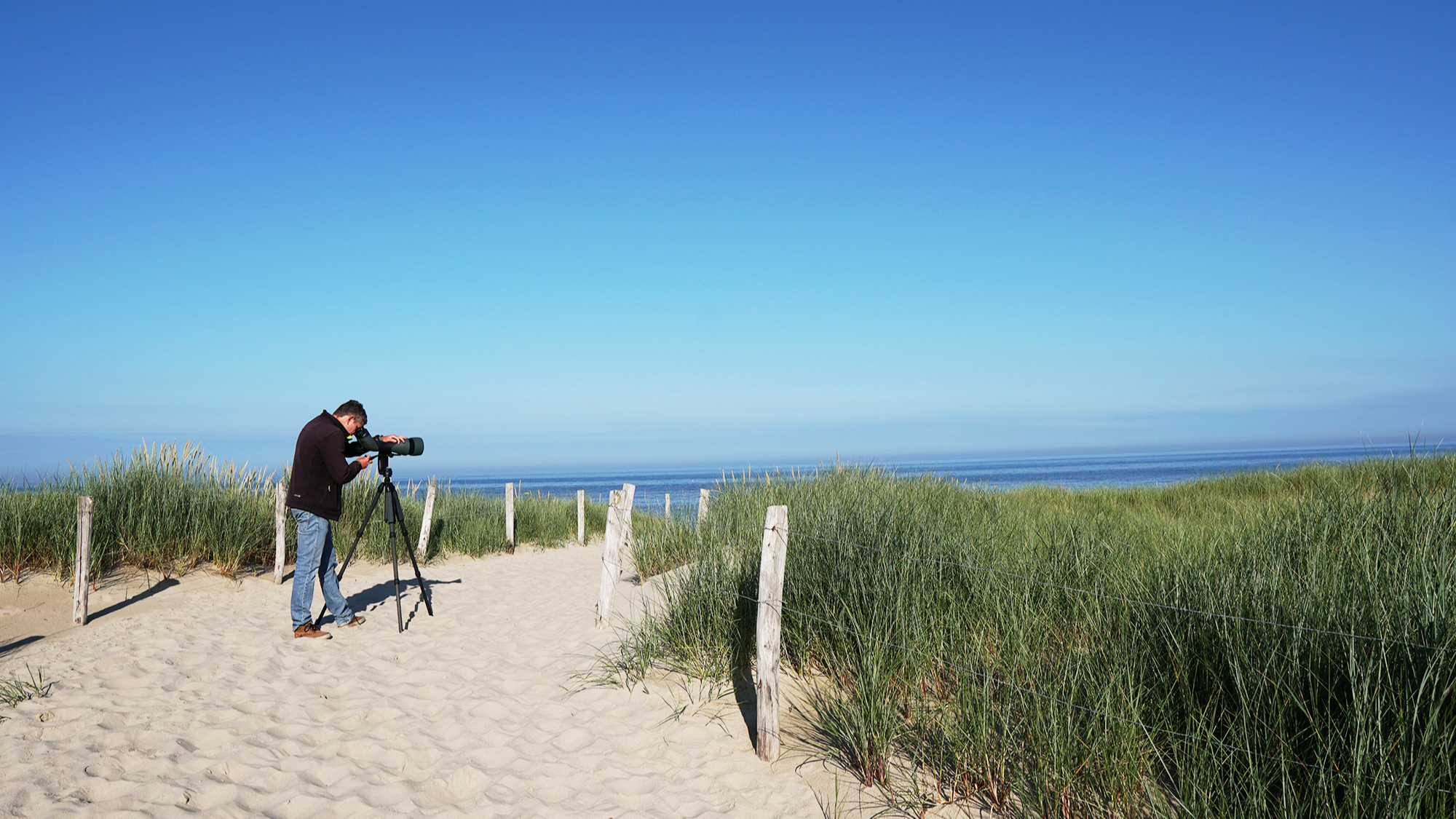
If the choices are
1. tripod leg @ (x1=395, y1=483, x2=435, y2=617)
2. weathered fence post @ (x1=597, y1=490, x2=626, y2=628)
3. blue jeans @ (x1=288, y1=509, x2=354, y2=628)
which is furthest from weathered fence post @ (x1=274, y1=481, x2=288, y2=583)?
weathered fence post @ (x1=597, y1=490, x2=626, y2=628)

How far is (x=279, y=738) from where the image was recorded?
15.0 feet

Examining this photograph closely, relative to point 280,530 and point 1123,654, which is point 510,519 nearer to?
point 280,530

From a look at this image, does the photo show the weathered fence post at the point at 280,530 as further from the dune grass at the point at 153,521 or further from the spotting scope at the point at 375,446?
the spotting scope at the point at 375,446

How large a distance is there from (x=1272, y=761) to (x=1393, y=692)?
501 millimetres

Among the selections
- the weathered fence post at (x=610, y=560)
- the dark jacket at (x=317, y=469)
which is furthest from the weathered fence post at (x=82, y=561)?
the weathered fence post at (x=610, y=560)

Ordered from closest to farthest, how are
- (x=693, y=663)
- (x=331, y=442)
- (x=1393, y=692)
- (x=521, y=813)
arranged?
(x=1393, y=692) < (x=521, y=813) < (x=693, y=663) < (x=331, y=442)

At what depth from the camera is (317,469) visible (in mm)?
6426

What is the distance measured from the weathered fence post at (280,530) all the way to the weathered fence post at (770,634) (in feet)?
24.9

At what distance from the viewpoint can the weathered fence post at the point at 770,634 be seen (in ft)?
13.4

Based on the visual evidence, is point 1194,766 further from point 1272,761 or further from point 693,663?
point 693,663

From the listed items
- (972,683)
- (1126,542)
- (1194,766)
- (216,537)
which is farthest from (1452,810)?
(216,537)

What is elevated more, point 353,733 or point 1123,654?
point 1123,654

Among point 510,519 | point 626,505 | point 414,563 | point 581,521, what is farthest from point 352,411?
point 581,521

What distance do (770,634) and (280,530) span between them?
26.4ft
